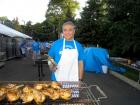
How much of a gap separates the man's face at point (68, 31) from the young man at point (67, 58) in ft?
0.13

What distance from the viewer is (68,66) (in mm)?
5977

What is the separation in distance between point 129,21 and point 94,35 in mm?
13003

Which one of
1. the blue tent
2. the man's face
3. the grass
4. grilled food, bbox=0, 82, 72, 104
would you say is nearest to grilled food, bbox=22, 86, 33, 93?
grilled food, bbox=0, 82, 72, 104

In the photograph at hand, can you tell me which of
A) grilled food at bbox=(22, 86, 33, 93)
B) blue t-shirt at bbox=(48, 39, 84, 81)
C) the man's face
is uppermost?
the man's face

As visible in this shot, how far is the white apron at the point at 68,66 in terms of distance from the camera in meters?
5.91

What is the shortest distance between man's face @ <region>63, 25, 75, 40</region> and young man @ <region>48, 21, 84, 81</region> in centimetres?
4

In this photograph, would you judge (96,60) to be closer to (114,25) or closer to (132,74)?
(132,74)

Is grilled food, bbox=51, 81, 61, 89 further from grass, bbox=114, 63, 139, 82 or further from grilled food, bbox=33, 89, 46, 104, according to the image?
grass, bbox=114, 63, 139, 82

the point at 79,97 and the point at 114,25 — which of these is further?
the point at 114,25

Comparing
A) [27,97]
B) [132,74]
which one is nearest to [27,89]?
[27,97]

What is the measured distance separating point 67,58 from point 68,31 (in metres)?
0.46

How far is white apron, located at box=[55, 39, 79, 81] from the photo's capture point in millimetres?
5910

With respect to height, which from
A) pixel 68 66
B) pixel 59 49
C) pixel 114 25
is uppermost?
pixel 114 25

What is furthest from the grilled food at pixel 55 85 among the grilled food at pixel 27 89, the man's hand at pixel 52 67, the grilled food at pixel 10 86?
the man's hand at pixel 52 67
